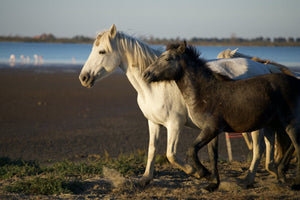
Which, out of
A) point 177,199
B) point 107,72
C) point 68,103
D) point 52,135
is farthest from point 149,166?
point 68,103

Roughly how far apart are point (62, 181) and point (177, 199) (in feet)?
6.15

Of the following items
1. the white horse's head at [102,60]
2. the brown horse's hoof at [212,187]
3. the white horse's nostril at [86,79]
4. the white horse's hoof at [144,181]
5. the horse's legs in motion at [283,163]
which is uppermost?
the white horse's head at [102,60]

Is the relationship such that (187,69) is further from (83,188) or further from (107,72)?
(83,188)

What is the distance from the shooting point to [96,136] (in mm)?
12430

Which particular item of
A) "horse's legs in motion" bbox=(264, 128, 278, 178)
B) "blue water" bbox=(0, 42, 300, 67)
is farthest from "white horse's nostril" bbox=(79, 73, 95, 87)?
"blue water" bbox=(0, 42, 300, 67)

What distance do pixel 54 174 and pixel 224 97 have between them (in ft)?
11.0

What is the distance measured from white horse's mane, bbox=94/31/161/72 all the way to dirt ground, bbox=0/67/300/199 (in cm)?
198

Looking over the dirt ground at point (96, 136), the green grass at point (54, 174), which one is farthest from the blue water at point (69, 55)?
the green grass at point (54, 174)

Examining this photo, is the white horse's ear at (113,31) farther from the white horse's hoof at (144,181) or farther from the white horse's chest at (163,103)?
the white horse's hoof at (144,181)

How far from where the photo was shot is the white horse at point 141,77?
234 inches

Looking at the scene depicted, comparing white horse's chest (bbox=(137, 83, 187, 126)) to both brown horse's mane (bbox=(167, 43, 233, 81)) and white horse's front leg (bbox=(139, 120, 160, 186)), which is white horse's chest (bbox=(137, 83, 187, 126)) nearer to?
white horse's front leg (bbox=(139, 120, 160, 186))

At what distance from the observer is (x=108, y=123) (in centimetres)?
1439

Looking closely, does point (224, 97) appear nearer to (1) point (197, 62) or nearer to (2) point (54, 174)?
(1) point (197, 62)

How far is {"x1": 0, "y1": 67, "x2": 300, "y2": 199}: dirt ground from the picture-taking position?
584cm
